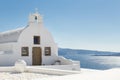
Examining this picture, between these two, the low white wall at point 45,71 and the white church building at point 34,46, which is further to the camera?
the white church building at point 34,46

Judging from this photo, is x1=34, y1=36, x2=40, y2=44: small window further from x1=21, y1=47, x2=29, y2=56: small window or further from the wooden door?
x1=21, y1=47, x2=29, y2=56: small window

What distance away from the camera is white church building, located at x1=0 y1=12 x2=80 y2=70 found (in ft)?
76.1

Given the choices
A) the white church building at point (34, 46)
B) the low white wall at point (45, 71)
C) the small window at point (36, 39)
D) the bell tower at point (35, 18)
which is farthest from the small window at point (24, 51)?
the low white wall at point (45, 71)

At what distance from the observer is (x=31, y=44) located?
78.4 ft

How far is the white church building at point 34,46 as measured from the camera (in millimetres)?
23188

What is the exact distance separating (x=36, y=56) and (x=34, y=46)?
1.06 meters

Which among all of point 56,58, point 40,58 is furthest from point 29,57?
point 56,58

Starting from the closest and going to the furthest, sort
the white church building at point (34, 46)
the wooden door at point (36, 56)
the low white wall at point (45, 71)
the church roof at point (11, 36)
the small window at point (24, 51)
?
the low white wall at point (45, 71)
the white church building at point (34, 46)
the small window at point (24, 51)
the wooden door at point (36, 56)
the church roof at point (11, 36)

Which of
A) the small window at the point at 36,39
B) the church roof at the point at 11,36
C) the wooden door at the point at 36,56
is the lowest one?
the wooden door at the point at 36,56

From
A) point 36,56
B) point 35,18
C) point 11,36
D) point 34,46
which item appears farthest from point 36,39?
point 11,36

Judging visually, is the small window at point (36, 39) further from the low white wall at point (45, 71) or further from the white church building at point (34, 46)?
the low white wall at point (45, 71)

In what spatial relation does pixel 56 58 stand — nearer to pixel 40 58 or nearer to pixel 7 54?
pixel 40 58

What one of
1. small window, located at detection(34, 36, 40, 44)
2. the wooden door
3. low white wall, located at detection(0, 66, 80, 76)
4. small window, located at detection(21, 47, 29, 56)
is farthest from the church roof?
low white wall, located at detection(0, 66, 80, 76)

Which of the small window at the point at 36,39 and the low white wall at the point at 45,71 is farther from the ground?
the small window at the point at 36,39
